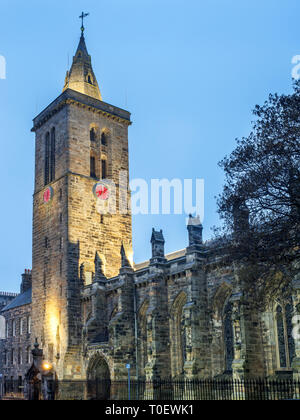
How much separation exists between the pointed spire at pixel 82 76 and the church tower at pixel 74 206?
0.36ft

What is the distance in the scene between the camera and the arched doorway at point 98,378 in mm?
36844

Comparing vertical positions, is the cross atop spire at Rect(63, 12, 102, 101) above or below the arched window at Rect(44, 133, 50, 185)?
above

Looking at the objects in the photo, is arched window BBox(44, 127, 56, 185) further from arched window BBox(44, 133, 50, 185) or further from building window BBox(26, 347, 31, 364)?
building window BBox(26, 347, 31, 364)

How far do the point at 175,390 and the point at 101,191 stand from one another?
20430 mm

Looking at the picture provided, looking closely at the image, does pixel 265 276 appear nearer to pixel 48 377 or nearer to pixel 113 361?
pixel 113 361

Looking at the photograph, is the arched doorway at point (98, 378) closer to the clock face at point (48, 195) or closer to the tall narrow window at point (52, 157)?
the clock face at point (48, 195)

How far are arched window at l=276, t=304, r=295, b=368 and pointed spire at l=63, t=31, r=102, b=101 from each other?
30908 millimetres

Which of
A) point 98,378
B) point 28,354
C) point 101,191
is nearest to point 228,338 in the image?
point 98,378

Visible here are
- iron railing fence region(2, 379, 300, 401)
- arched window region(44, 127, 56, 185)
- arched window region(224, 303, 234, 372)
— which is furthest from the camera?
arched window region(44, 127, 56, 185)

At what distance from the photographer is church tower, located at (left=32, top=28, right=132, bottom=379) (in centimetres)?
4166

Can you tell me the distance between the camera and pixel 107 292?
40188 mm

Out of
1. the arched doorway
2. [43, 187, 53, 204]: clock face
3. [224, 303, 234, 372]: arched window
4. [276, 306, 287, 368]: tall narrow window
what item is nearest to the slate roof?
[43, 187, 53, 204]: clock face

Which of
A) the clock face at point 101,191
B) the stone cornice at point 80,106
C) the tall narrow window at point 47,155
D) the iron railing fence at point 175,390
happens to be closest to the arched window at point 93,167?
the clock face at point 101,191
